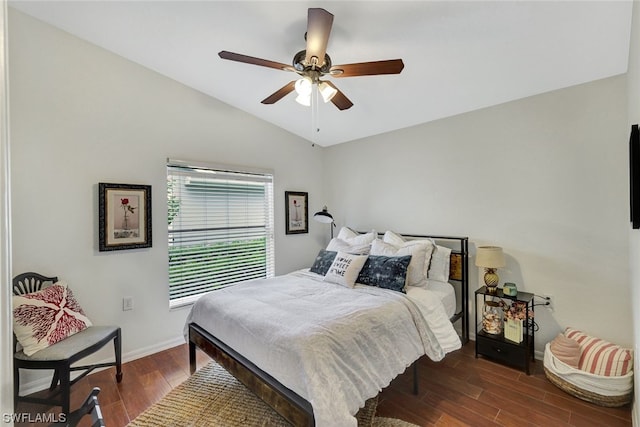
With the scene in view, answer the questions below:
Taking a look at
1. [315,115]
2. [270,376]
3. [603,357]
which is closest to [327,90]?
[315,115]

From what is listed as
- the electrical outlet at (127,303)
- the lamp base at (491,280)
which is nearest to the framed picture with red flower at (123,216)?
the electrical outlet at (127,303)

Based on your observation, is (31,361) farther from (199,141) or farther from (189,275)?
(199,141)

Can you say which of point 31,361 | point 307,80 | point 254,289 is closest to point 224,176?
point 254,289

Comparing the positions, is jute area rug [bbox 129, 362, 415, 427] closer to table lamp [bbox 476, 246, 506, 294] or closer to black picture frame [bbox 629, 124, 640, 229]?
table lamp [bbox 476, 246, 506, 294]

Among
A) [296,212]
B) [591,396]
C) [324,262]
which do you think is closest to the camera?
[591,396]

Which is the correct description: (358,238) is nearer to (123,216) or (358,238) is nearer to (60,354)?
(123,216)

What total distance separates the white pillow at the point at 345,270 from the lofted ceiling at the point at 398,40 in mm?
1708

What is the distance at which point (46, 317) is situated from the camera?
2164mm

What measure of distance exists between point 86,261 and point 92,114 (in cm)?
134

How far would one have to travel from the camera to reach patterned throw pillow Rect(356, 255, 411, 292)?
8.67 ft

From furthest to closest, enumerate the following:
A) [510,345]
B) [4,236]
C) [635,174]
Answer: [510,345] < [635,174] < [4,236]

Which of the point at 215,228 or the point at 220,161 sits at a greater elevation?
the point at 220,161

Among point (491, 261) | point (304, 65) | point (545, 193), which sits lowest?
point (491, 261)

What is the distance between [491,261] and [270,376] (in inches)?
85.1
